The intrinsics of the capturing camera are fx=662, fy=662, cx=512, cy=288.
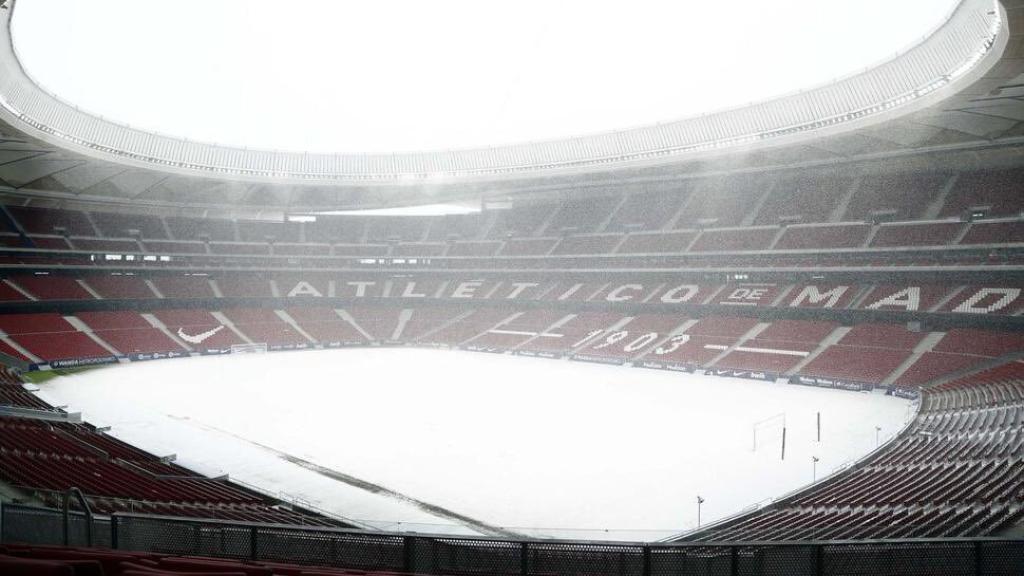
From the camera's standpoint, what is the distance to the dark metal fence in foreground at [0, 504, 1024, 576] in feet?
18.4

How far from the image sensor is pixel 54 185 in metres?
44.4

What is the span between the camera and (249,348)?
149 feet

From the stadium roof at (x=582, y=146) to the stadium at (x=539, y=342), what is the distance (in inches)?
9.2

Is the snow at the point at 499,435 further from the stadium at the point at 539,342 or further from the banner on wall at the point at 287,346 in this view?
the banner on wall at the point at 287,346

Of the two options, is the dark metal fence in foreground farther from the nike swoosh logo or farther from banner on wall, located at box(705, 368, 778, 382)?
the nike swoosh logo

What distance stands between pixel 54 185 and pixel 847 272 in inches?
2003

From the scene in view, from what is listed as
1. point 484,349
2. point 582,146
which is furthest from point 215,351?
point 582,146

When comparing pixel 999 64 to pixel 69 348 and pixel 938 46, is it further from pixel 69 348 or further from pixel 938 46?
pixel 69 348

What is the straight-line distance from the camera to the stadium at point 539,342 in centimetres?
957

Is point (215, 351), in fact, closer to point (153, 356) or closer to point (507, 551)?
point (153, 356)

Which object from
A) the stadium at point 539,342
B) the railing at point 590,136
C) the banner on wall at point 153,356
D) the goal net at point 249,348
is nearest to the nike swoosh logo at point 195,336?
the stadium at point 539,342

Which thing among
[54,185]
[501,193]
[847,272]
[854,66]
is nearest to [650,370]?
[847,272]

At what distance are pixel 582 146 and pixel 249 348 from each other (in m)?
27.5

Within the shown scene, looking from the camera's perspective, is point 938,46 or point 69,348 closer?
point 938,46
